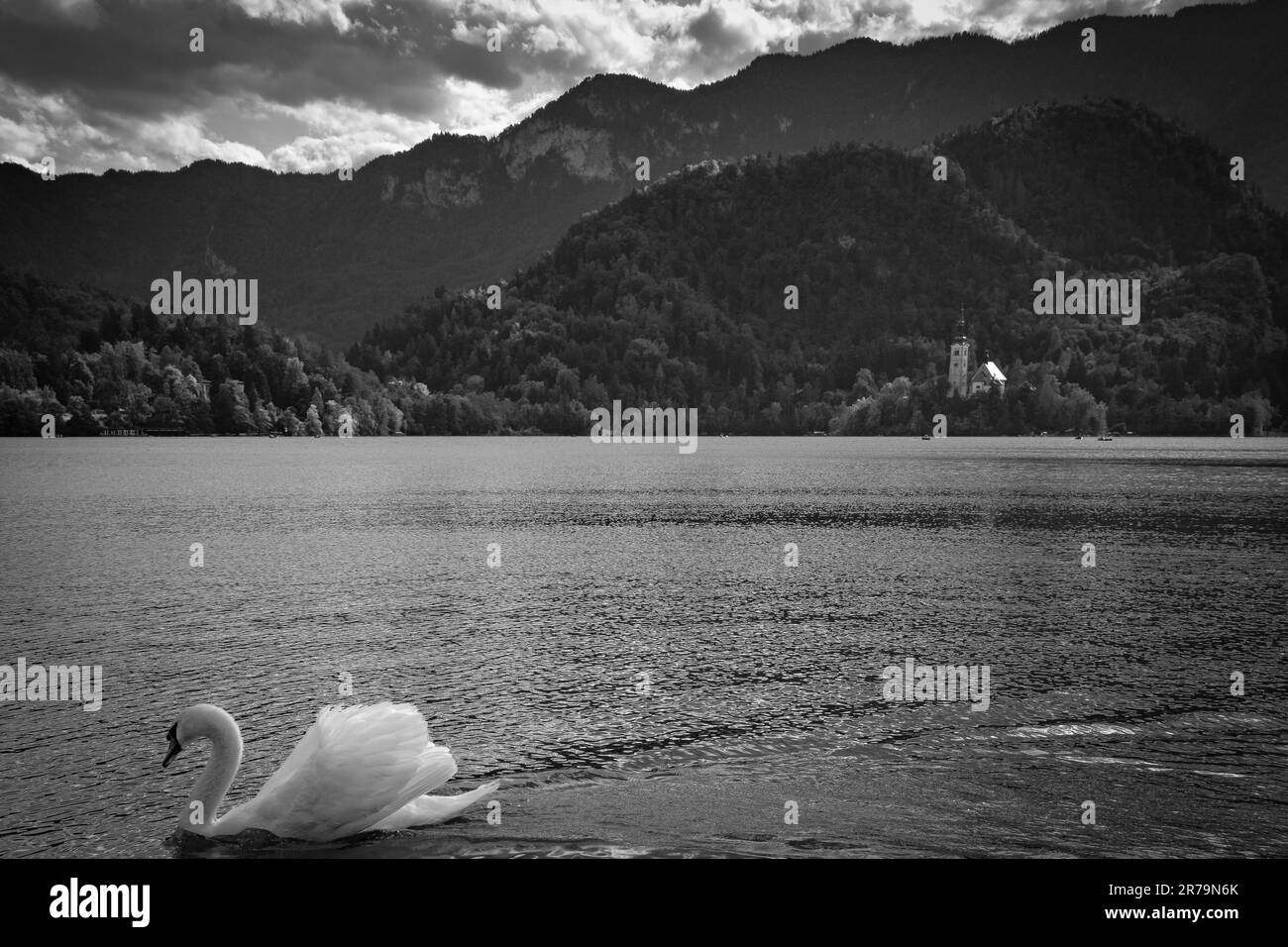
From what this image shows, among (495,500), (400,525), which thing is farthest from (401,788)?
(495,500)

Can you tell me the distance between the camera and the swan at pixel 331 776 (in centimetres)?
1327

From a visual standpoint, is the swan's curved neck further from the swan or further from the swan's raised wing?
the swan's raised wing

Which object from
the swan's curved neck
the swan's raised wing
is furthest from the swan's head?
the swan's raised wing

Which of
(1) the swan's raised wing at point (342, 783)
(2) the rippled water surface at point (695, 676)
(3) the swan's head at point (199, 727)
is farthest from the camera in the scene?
(2) the rippled water surface at point (695, 676)

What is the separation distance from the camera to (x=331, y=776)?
13219 millimetres

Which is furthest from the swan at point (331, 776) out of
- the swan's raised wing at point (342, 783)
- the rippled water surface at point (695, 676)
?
the rippled water surface at point (695, 676)

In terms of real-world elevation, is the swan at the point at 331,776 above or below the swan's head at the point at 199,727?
below

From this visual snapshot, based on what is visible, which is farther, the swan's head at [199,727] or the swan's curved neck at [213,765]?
the swan's head at [199,727]

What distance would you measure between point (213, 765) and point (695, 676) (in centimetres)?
1128

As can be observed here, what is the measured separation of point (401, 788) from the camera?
13570 mm

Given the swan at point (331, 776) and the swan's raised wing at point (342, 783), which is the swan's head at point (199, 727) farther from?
the swan's raised wing at point (342, 783)

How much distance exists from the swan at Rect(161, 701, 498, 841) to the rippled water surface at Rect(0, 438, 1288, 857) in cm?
37

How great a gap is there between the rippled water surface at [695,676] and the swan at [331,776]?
14.6 inches
